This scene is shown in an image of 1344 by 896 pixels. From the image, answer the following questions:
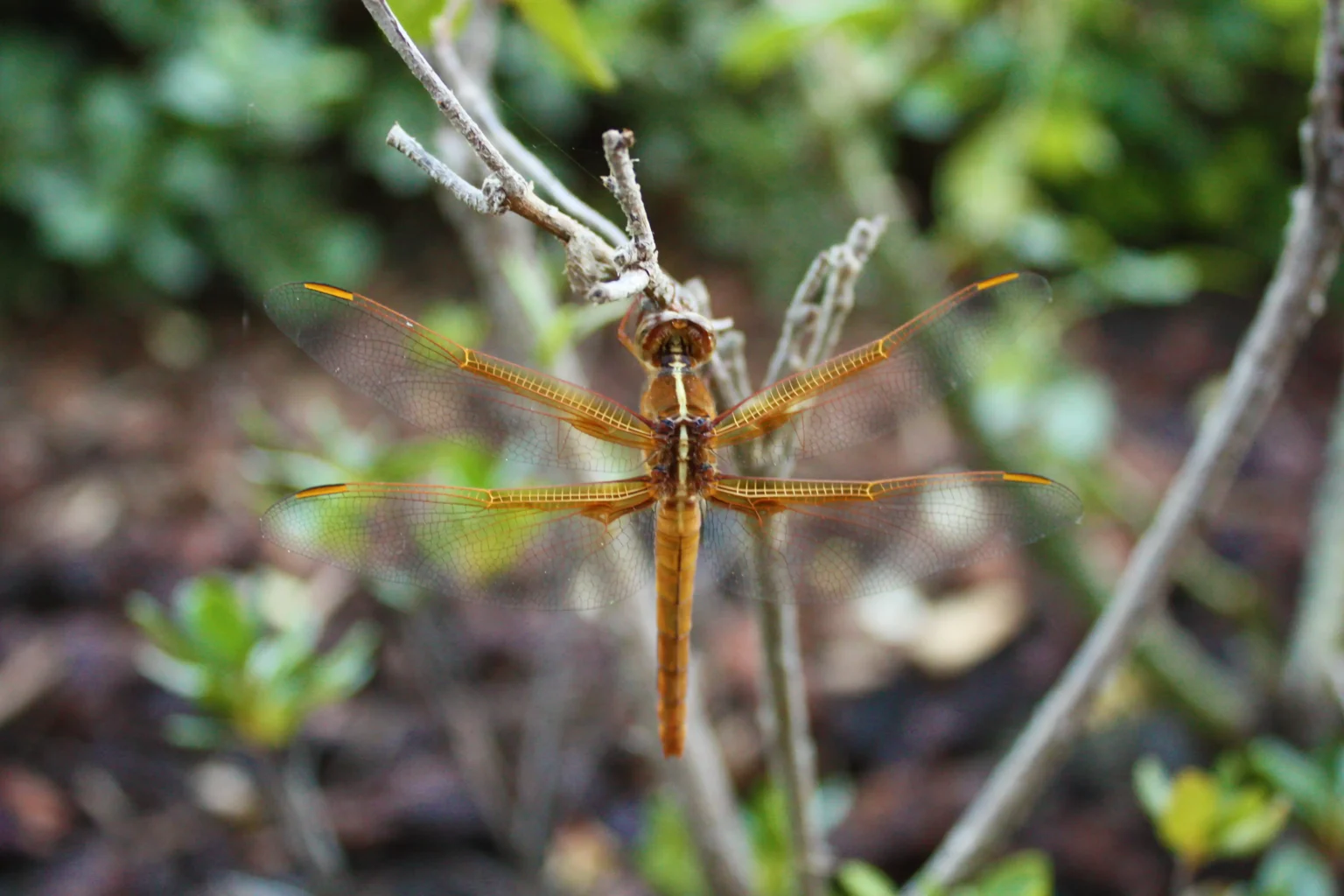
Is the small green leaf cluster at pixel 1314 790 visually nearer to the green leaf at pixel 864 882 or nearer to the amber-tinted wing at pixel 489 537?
the green leaf at pixel 864 882

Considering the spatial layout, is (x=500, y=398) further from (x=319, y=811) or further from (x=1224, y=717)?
(x=1224, y=717)

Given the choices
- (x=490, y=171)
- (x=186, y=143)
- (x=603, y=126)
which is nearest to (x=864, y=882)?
(x=490, y=171)

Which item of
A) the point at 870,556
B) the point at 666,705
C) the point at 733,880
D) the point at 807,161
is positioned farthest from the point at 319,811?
the point at 807,161

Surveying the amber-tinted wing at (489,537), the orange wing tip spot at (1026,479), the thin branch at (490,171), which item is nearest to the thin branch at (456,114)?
the thin branch at (490,171)

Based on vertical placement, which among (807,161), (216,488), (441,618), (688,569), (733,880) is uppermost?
(807,161)

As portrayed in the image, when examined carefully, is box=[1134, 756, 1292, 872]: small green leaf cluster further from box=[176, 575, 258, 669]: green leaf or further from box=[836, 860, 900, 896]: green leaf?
box=[176, 575, 258, 669]: green leaf

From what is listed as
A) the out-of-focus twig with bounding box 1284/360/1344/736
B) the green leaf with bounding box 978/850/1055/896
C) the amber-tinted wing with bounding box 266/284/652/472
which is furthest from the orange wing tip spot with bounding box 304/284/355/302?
the out-of-focus twig with bounding box 1284/360/1344/736
